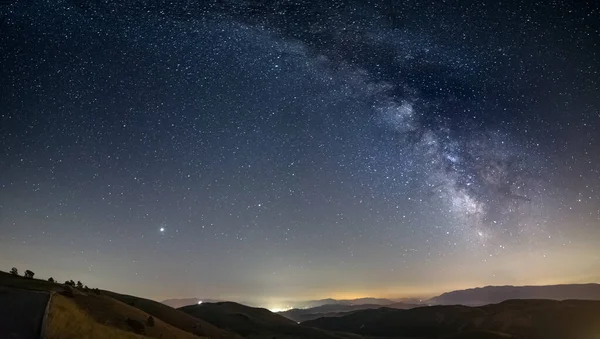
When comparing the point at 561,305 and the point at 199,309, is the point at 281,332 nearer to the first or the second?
the point at 199,309

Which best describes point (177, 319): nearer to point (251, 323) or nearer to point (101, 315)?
point (101, 315)

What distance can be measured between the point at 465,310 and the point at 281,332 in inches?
2565

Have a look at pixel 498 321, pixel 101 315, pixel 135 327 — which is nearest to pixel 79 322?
pixel 101 315

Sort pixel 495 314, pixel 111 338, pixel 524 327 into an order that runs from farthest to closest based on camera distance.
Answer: pixel 495 314
pixel 524 327
pixel 111 338

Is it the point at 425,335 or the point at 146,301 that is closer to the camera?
the point at 146,301

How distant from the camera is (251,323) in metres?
85.6

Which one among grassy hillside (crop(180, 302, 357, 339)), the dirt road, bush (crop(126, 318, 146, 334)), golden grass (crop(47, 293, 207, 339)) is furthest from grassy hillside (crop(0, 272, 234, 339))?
grassy hillside (crop(180, 302, 357, 339))

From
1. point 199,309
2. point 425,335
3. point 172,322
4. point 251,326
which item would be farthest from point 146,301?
point 425,335

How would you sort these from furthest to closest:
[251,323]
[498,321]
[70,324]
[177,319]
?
[498,321], [251,323], [177,319], [70,324]

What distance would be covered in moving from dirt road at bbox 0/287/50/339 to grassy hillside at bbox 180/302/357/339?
187ft

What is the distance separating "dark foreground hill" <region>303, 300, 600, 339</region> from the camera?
95750 millimetres

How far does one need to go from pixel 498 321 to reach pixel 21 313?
111298mm

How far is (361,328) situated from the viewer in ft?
422

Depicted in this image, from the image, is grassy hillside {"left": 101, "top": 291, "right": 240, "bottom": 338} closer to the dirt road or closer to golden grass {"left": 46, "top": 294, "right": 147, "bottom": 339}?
golden grass {"left": 46, "top": 294, "right": 147, "bottom": 339}
